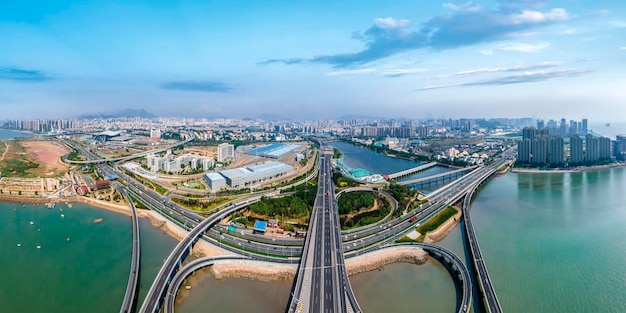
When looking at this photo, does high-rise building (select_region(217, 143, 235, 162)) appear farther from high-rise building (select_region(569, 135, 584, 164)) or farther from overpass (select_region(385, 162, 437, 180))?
high-rise building (select_region(569, 135, 584, 164))

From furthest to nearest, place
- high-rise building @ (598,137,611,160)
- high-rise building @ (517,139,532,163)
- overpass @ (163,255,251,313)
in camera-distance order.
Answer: high-rise building @ (517,139,532,163) → high-rise building @ (598,137,611,160) → overpass @ (163,255,251,313)

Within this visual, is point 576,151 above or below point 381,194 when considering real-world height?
above

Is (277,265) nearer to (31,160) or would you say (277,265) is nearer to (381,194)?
(381,194)

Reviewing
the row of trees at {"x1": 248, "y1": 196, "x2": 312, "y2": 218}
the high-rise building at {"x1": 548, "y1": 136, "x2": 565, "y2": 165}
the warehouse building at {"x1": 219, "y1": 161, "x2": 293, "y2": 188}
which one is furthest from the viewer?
the high-rise building at {"x1": 548, "y1": 136, "x2": 565, "y2": 165}

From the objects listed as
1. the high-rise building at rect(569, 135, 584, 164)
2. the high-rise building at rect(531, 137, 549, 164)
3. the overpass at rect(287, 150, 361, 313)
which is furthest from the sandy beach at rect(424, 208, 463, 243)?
the high-rise building at rect(569, 135, 584, 164)

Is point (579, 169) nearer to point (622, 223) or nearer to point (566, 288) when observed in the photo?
point (622, 223)

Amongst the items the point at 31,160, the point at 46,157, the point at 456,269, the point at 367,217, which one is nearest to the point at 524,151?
the point at 367,217

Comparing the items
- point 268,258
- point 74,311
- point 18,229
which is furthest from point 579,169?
point 18,229
